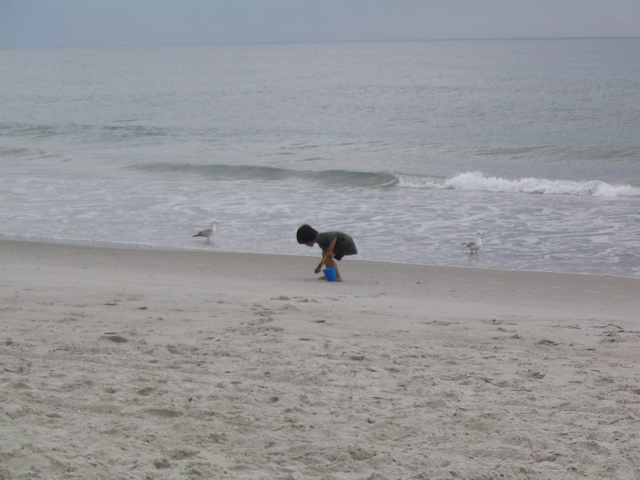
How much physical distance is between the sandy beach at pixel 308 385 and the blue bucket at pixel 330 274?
109 centimetres

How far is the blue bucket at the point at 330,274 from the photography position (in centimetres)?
884

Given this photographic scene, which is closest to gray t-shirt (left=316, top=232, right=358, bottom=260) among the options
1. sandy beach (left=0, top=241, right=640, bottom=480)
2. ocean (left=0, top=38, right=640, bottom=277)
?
sandy beach (left=0, top=241, right=640, bottom=480)

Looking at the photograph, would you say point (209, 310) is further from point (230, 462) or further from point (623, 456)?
point (623, 456)

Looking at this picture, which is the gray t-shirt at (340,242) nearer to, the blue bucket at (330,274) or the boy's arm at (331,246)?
the boy's arm at (331,246)

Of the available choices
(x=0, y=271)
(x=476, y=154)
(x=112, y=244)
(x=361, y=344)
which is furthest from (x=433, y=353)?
(x=476, y=154)

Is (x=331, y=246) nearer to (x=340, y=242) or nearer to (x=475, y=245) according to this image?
(x=340, y=242)

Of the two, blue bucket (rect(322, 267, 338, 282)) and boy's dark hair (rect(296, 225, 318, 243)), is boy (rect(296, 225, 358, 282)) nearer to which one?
boy's dark hair (rect(296, 225, 318, 243))

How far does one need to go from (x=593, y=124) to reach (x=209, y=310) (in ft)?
94.3

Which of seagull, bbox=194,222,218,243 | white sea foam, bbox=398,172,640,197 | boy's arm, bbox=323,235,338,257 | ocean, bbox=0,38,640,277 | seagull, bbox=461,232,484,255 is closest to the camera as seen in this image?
boy's arm, bbox=323,235,338,257

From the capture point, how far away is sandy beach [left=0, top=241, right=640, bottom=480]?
331cm

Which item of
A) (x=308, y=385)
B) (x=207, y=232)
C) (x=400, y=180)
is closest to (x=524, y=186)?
(x=400, y=180)

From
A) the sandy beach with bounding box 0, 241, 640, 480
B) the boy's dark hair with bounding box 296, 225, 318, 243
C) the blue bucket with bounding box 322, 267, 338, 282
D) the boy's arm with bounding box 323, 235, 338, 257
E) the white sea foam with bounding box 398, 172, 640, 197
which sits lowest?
the sandy beach with bounding box 0, 241, 640, 480

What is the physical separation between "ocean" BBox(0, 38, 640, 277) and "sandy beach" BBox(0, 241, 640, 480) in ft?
14.2

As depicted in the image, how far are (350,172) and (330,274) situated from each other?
519 inches
